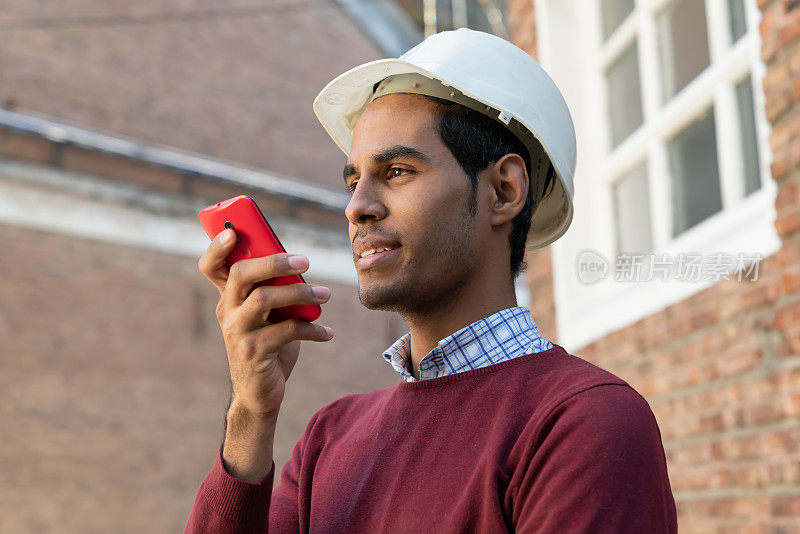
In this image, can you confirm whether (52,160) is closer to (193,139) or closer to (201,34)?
(193,139)

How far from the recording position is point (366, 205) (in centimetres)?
169

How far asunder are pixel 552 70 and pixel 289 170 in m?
10.7

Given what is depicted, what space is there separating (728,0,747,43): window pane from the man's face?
2098 millimetres

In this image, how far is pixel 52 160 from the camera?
36.8 feet

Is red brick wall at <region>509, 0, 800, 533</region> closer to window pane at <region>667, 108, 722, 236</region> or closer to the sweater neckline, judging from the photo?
window pane at <region>667, 108, 722, 236</region>

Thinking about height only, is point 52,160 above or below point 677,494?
above

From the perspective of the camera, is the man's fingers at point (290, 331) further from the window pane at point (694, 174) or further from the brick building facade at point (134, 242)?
the brick building facade at point (134, 242)

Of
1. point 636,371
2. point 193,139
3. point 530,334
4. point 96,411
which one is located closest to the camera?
point 530,334

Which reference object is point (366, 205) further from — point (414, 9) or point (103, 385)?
point (414, 9)

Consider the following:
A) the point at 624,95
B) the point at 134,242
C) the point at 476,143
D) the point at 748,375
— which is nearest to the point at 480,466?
the point at 476,143

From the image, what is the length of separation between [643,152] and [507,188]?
8.10ft

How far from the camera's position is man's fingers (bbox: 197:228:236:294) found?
5.23 feet

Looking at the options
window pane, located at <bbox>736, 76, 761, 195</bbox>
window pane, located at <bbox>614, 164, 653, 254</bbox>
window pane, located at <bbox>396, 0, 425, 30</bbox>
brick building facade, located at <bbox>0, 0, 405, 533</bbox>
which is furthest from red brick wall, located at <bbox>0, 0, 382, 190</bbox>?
window pane, located at <bbox>736, 76, 761, 195</bbox>

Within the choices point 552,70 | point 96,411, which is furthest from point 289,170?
point 552,70
